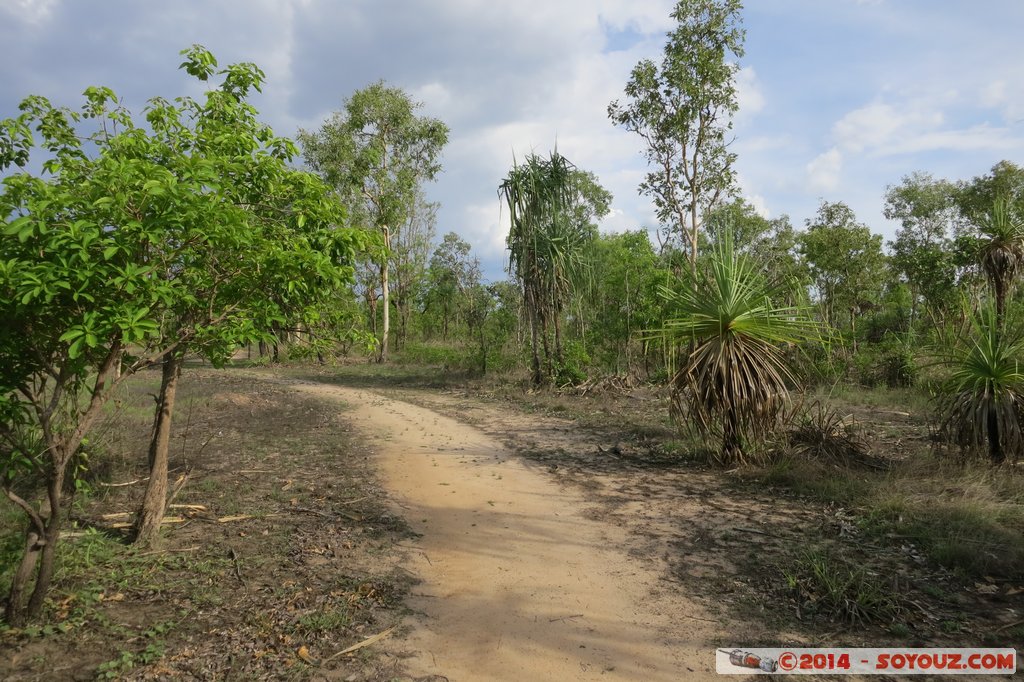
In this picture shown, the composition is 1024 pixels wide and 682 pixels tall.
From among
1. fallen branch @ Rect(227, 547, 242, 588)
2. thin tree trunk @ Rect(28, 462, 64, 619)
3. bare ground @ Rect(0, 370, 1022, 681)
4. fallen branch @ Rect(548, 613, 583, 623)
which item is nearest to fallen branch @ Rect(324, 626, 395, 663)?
bare ground @ Rect(0, 370, 1022, 681)

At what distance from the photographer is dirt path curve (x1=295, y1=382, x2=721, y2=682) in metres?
3.49

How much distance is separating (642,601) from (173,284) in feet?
12.6

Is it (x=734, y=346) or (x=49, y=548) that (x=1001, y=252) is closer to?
(x=734, y=346)

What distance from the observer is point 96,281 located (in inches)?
135

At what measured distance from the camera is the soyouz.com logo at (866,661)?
334 centimetres

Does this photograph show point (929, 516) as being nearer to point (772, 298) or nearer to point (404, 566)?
point (772, 298)

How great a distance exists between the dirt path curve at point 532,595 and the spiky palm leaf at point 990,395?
4421 millimetres

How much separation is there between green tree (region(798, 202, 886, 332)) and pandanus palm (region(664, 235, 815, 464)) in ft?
50.2

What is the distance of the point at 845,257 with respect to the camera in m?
22.1

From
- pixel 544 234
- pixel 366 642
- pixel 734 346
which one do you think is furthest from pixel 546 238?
pixel 366 642

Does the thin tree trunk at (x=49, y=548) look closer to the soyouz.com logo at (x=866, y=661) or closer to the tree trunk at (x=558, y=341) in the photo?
the soyouz.com logo at (x=866, y=661)

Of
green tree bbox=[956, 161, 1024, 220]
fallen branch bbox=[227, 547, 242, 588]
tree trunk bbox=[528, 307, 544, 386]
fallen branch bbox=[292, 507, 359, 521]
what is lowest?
fallen branch bbox=[227, 547, 242, 588]

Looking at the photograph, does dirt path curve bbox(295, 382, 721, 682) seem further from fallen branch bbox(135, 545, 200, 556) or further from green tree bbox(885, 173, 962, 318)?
green tree bbox(885, 173, 962, 318)

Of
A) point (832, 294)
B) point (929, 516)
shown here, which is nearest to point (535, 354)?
point (929, 516)
